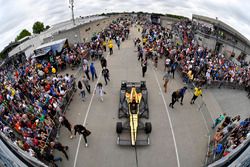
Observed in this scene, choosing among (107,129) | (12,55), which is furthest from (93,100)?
(12,55)

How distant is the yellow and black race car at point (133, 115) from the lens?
965 centimetres

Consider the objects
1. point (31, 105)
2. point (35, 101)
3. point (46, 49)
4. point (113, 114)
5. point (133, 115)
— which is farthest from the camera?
point (46, 49)

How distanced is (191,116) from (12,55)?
57.0ft

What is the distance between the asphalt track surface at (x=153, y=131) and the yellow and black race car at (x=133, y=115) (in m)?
0.36

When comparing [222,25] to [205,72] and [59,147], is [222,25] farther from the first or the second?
[59,147]

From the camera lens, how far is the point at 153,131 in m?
10.7

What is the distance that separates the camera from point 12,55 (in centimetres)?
1838

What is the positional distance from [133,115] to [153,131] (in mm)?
1636

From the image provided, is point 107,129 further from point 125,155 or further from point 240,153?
point 240,153

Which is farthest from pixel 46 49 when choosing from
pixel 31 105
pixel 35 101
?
pixel 31 105

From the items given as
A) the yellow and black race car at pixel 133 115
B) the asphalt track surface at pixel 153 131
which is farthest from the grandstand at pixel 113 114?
the yellow and black race car at pixel 133 115

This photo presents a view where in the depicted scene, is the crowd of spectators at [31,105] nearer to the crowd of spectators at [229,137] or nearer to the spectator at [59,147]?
the spectator at [59,147]

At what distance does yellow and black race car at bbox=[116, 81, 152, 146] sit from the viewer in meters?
9.65

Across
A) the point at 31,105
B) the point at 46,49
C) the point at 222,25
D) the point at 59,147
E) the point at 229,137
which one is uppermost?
the point at 222,25
